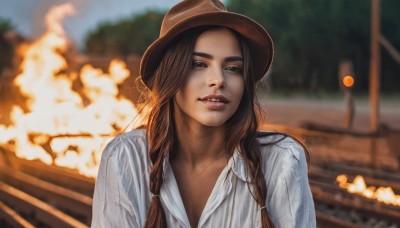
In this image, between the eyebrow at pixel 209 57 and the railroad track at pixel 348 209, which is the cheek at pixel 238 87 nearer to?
the eyebrow at pixel 209 57

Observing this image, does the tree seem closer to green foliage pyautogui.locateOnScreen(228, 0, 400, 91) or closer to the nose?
green foliage pyautogui.locateOnScreen(228, 0, 400, 91)

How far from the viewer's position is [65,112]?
11.2 metres

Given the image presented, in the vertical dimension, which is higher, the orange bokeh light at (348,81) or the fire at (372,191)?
the orange bokeh light at (348,81)

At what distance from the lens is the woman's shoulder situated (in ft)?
7.02

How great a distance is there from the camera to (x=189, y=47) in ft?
6.97

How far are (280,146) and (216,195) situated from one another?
0.92 ft

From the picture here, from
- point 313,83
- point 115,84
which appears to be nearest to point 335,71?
point 313,83

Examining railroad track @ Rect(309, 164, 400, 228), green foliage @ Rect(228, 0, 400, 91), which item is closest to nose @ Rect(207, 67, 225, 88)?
railroad track @ Rect(309, 164, 400, 228)

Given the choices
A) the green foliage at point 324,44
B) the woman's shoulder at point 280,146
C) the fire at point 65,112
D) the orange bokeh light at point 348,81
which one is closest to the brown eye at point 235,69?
the woman's shoulder at point 280,146

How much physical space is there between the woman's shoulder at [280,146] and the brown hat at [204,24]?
0.85 ft

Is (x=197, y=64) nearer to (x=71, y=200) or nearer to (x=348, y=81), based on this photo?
(x=71, y=200)

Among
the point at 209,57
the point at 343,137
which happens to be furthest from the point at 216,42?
the point at 343,137

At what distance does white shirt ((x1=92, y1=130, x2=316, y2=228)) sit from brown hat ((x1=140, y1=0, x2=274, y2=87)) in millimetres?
323

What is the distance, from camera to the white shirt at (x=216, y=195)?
2.07 metres
